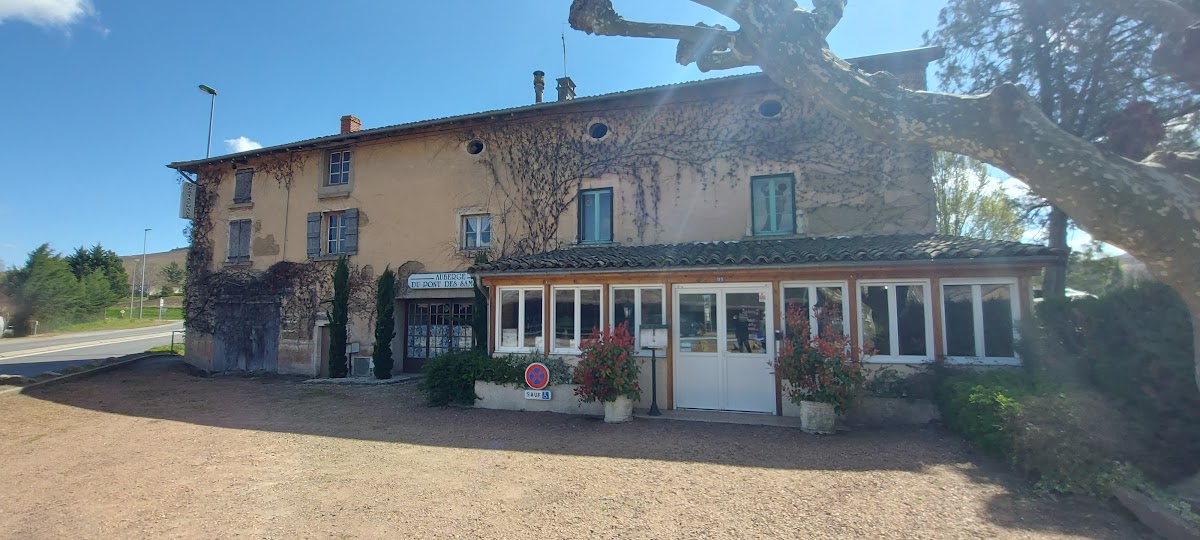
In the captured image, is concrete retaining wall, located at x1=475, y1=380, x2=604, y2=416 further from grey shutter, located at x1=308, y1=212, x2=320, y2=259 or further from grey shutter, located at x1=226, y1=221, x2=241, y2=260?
grey shutter, located at x1=226, y1=221, x2=241, y2=260

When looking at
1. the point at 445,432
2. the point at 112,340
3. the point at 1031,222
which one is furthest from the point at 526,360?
the point at 112,340

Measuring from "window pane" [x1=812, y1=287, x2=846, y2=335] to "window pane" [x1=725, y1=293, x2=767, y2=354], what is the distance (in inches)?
31.5

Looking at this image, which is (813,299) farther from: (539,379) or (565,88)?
(565,88)

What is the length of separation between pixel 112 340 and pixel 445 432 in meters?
28.1

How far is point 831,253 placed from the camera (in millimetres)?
8039

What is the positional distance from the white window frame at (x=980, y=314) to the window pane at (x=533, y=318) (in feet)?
20.5

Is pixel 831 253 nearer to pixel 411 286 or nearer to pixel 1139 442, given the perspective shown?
pixel 1139 442

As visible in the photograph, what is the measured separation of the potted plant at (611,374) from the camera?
7863mm

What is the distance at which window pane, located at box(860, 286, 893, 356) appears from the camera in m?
8.04

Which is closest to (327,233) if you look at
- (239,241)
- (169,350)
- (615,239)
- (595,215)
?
(239,241)

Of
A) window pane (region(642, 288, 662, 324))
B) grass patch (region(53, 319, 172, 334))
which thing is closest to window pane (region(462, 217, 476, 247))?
window pane (region(642, 288, 662, 324))

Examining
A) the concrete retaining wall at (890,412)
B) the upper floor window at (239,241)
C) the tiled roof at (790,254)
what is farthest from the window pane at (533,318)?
the upper floor window at (239,241)

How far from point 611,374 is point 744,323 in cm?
231

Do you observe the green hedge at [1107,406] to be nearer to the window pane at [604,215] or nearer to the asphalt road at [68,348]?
the window pane at [604,215]
